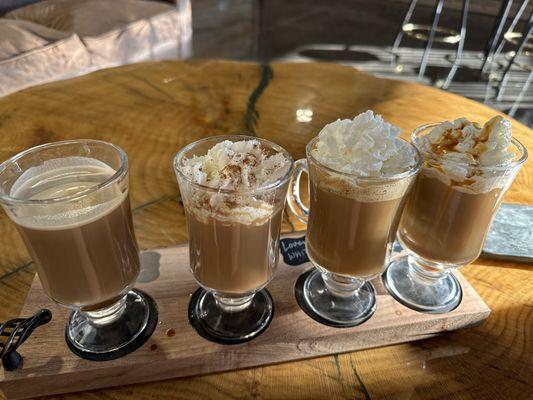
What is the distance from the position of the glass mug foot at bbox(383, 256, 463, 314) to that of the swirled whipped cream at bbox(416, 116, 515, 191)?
21 cm

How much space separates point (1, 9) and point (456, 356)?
2989mm

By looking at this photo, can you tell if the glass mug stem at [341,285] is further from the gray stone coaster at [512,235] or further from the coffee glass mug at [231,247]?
the gray stone coaster at [512,235]

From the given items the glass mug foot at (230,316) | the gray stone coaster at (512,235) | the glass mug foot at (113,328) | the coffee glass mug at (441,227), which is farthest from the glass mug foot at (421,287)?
the glass mug foot at (113,328)

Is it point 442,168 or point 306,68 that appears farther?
point 306,68

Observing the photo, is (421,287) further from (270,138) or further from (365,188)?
(270,138)

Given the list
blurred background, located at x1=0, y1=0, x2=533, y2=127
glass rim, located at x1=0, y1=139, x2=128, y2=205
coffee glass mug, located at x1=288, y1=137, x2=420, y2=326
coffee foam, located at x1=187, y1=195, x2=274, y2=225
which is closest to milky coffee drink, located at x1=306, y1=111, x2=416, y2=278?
coffee glass mug, located at x1=288, y1=137, x2=420, y2=326

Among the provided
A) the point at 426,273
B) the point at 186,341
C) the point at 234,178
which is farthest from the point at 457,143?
the point at 186,341

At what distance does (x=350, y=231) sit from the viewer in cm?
67

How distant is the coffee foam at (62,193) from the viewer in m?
0.56

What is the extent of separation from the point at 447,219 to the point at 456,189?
2.2 inches

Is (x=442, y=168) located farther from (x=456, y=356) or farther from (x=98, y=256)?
(x=98, y=256)

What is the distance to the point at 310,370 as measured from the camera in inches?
26.0

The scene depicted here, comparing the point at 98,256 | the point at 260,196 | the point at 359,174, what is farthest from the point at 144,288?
the point at 359,174

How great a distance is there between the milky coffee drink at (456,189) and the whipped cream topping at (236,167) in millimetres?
236
